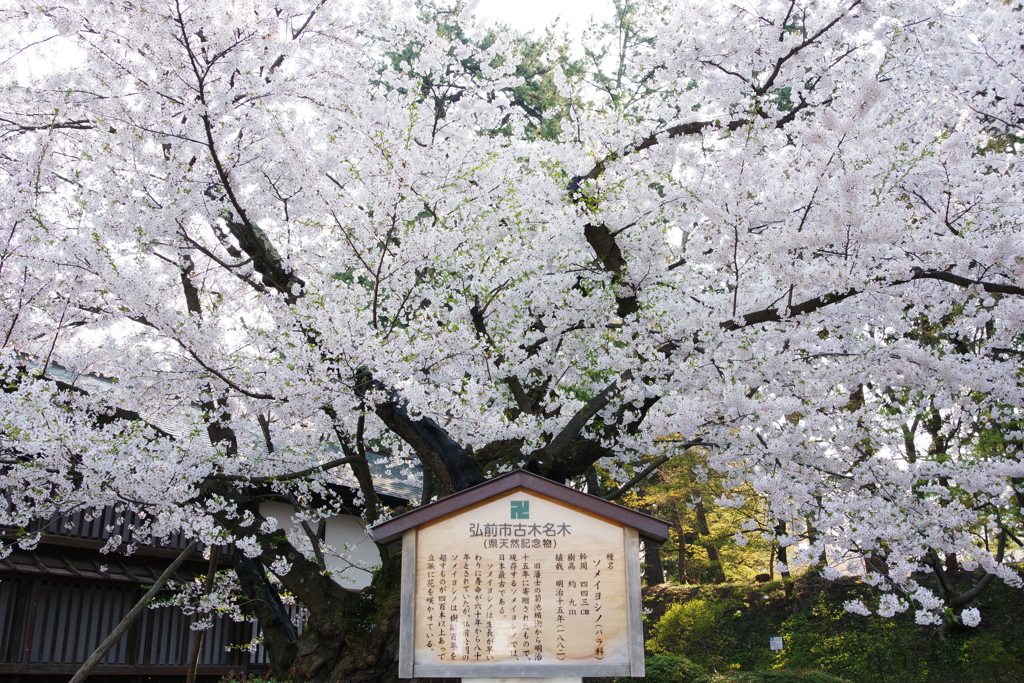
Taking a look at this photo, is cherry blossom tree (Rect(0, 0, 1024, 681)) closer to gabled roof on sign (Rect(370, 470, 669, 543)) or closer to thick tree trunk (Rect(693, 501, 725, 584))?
gabled roof on sign (Rect(370, 470, 669, 543))

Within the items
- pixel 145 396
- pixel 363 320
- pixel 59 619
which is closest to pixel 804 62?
pixel 363 320

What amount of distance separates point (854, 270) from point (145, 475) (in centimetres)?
737

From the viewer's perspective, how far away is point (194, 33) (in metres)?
7.39

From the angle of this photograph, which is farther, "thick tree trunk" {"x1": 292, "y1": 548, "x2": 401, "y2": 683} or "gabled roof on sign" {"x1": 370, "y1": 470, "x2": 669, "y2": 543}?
"thick tree trunk" {"x1": 292, "y1": 548, "x2": 401, "y2": 683}

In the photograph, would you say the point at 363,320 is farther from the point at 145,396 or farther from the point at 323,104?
the point at 323,104

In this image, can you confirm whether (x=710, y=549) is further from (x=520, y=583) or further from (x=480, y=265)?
(x=520, y=583)

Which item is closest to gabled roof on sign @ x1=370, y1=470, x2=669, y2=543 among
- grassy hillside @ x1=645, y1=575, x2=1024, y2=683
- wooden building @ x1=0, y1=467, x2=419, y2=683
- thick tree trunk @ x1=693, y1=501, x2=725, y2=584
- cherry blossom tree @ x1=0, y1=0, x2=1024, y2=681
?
cherry blossom tree @ x1=0, y1=0, x2=1024, y2=681

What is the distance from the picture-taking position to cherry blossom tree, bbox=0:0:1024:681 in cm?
762

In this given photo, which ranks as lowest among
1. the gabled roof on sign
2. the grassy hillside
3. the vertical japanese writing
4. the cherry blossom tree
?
the grassy hillside

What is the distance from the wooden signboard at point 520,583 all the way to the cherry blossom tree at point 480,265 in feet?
6.47

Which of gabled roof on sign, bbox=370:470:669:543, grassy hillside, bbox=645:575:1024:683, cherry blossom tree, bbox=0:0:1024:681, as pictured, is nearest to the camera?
gabled roof on sign, bbox=370:470:669:543

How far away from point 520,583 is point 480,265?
449 cm

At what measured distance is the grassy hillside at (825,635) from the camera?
13.8m

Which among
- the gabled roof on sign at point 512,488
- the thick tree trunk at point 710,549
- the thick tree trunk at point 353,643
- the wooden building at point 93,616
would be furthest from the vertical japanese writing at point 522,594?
the thick tree trunk at point 710,549
